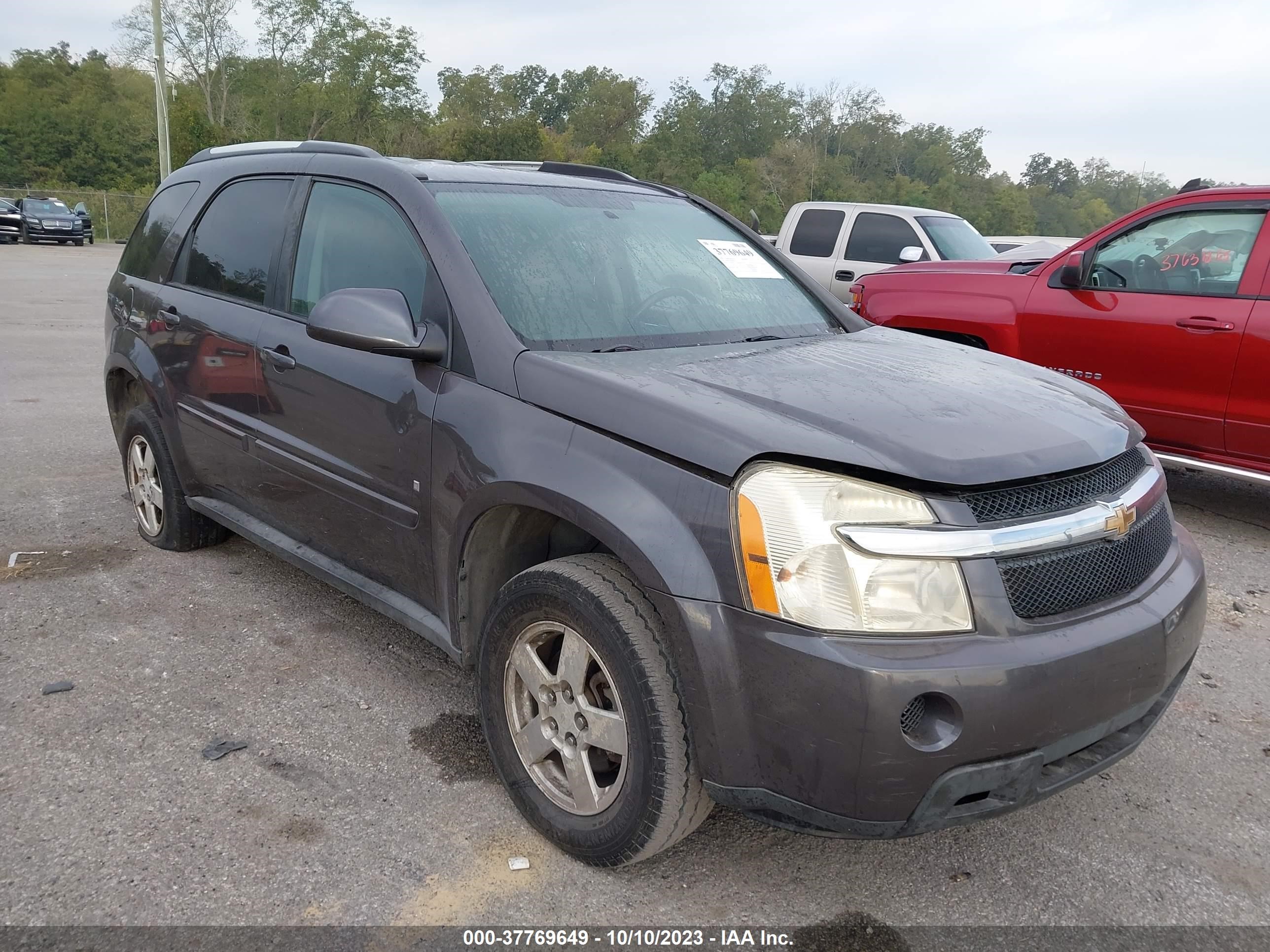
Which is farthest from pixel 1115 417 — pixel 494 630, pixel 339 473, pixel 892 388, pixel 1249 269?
pixel 1249 269

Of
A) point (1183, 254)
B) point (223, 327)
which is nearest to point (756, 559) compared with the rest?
point (223, 327)

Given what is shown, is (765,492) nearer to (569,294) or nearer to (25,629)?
(569,294)

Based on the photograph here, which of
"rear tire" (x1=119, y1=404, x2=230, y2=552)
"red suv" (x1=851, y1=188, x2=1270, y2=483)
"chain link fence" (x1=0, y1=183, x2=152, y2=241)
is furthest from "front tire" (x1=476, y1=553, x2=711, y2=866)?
"chain link fence" (x1=0, y1=183, x2=152, y2=241)

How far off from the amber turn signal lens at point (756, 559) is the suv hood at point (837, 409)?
10 cm

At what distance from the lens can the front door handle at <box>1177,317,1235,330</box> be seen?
5.36 metres

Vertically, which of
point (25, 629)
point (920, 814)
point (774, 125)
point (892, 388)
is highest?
point (774, 125)

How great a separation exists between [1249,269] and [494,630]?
15.8 ft

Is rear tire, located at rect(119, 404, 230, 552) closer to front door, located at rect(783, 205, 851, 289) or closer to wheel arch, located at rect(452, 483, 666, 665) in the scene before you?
wheel arch, located at rect(452, 483, 666, 665)

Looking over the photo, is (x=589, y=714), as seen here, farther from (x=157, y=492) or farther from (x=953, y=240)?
(x=953, y=240)

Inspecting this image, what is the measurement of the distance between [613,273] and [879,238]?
9.29 meters

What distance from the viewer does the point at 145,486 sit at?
465 centimetres

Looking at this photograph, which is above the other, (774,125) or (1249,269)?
(774,125)

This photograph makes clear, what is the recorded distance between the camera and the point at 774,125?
281ft

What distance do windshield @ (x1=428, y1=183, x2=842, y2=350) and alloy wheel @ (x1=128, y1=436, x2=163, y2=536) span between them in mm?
2267
